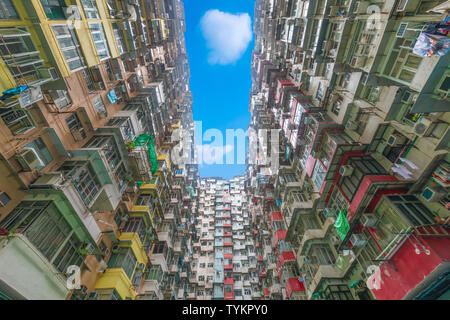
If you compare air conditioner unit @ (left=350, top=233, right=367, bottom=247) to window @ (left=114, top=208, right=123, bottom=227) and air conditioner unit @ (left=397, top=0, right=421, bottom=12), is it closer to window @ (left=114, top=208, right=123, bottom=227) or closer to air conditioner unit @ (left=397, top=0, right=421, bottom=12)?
air conditioner unit @ (left=397, top=0, right=421, bottom=12)

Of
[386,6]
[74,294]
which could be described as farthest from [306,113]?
[74,294]

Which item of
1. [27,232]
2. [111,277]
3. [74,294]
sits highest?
[27,232]

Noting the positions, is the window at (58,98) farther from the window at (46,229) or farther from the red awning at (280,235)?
the red awning at (280,235)

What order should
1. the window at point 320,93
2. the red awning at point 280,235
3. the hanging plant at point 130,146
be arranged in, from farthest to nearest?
the red awning at point 280,235, the window at point 320,93, the hanging plant at point 130,146

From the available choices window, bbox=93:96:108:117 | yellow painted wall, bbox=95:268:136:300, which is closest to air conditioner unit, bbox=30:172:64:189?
window, bbox=93:96:108:117

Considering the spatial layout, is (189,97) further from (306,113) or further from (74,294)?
(74,294)

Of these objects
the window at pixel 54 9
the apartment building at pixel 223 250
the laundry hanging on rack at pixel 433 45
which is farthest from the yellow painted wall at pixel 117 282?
the apartment building at pixel 223 250
